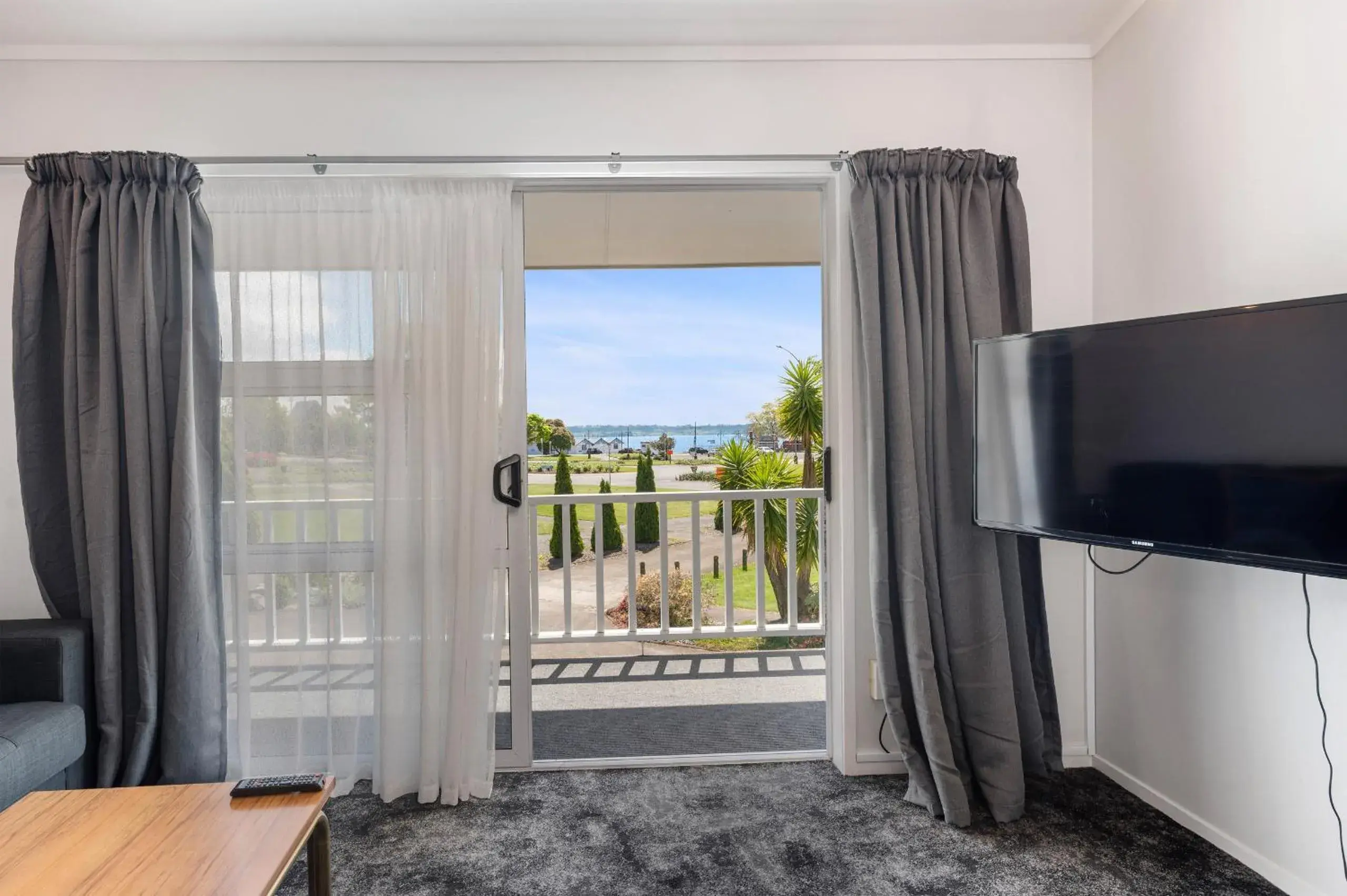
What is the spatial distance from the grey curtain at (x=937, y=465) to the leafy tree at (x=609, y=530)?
5.60ft

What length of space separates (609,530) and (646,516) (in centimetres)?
20

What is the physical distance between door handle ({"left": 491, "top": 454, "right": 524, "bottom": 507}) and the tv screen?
148 centimetres

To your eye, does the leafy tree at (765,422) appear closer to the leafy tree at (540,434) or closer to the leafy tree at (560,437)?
the leafy tree at (560,437)

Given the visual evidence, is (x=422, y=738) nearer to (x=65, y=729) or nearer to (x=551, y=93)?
(x=65, y=729)

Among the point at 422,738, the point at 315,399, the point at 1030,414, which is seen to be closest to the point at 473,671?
the point at 422,738

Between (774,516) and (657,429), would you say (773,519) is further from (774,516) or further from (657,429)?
(657,429)

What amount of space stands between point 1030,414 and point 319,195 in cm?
232

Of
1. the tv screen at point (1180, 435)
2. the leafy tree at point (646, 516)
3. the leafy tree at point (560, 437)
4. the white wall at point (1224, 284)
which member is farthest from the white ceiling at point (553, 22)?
the leafy tree at point (646, 516)

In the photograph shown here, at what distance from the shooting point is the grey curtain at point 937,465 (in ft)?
7.56

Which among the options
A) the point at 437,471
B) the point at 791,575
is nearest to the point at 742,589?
the point at 791,575

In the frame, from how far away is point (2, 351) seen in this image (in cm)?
247

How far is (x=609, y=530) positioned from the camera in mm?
3807

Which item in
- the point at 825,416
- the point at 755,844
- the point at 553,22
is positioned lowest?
the point at 755,844

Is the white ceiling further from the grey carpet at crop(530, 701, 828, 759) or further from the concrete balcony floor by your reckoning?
the grey carpet at crop(530, 701, 828, 759)
